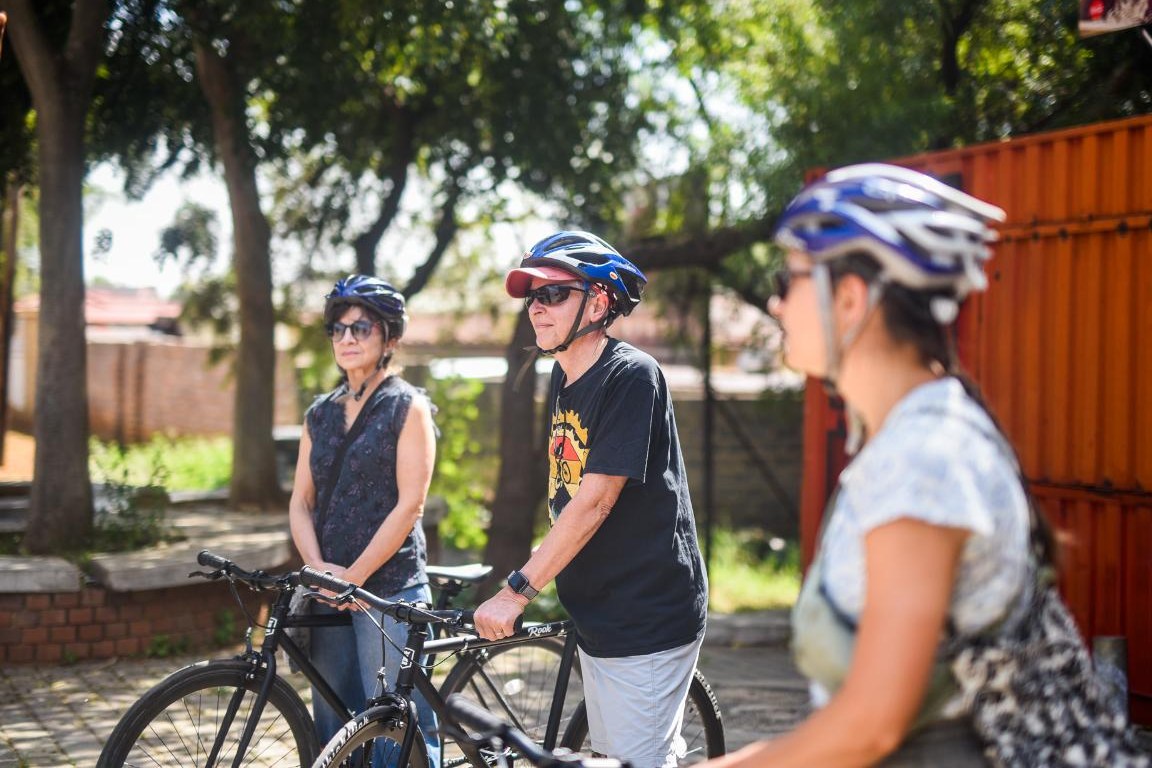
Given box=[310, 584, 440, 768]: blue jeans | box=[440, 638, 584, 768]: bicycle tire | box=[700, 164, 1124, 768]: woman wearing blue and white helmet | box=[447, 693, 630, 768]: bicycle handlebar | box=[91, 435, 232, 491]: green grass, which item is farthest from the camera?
box=[91, 435, 232, 491]: green grass

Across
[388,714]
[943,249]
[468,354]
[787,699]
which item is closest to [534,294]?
[388,714]

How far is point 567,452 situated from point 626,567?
1.29ft

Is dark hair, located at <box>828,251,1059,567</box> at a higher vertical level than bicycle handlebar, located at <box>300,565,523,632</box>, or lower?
higher

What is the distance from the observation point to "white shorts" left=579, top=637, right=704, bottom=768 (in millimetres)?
3277

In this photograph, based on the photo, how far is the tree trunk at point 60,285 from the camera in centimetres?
752

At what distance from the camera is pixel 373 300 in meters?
4.17

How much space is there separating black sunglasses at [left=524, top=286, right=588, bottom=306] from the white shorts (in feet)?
3.36

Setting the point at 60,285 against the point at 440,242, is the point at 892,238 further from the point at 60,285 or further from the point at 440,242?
the point at 440,242

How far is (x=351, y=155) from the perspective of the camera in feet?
38.5

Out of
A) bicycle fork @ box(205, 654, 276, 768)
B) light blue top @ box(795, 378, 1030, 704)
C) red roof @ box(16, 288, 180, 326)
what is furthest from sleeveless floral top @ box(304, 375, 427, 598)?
red roof @ box(16, 288, 180, 326)

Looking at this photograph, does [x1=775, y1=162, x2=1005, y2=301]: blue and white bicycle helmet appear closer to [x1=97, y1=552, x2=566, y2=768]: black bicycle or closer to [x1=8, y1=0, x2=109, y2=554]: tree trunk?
[x1=97, y1=552, x2=566, y2=768]: black bicycle

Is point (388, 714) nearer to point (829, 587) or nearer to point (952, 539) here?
point (829, 587)

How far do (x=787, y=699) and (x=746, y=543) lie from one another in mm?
7255

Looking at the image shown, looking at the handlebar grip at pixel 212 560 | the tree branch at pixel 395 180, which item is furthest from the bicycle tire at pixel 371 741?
the tree branch at pixel 395 180
